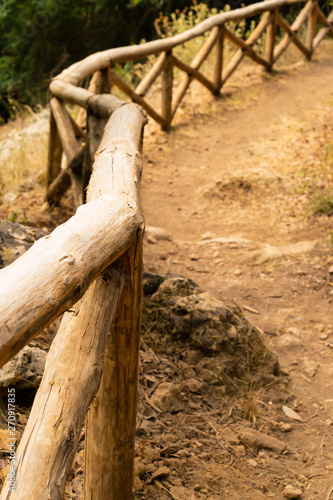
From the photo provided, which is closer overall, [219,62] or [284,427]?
[284,427]

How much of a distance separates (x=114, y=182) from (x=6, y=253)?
3.32ft

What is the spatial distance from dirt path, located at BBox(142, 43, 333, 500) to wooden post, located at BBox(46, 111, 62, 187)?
100 cm

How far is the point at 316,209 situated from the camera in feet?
16.1

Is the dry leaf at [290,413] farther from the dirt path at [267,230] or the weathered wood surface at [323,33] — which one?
the weathered wood surface at [323,33]

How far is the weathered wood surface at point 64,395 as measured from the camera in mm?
1102

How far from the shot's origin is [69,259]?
1130 mm

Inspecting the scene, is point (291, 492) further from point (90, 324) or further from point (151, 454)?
point (90, 324)

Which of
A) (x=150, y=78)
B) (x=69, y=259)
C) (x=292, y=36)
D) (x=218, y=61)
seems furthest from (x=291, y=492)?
(x=292, y=36)

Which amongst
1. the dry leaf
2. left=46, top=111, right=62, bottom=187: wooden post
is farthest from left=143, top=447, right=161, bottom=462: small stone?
left=46, top=111, right=62, bottom=187: wooden post

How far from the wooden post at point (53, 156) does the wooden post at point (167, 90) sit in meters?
2.22

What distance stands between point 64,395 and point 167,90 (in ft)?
18.9

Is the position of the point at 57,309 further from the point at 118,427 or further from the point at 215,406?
the point at 215,406

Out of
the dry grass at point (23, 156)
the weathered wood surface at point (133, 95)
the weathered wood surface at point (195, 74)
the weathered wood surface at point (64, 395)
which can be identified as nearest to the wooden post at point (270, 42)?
the weathered wood surface at point (195, 74)

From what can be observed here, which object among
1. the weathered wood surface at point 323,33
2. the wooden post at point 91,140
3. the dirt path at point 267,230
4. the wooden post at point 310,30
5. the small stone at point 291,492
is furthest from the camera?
the weathered wood surface at point 323,33
